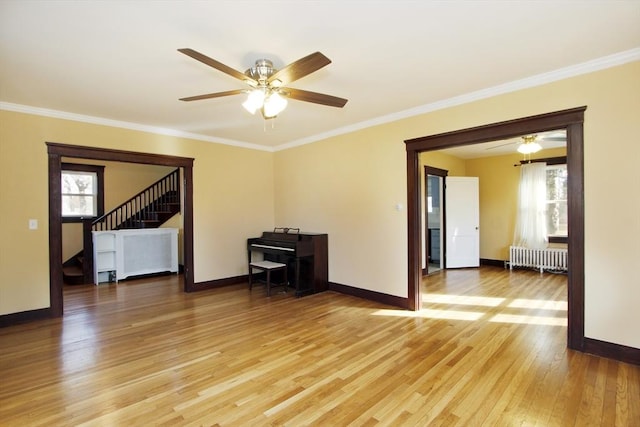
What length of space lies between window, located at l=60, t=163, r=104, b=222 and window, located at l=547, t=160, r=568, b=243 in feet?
32.8

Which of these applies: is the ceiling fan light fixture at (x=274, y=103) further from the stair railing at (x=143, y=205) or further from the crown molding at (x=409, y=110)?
the stair railing at (x=143, y=205)

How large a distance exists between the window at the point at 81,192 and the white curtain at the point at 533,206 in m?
9.49

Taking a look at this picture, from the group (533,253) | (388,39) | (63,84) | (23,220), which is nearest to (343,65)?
(388,39)

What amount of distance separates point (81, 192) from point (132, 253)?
2.48 meters

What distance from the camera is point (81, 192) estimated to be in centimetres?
715

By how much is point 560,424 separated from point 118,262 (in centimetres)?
663

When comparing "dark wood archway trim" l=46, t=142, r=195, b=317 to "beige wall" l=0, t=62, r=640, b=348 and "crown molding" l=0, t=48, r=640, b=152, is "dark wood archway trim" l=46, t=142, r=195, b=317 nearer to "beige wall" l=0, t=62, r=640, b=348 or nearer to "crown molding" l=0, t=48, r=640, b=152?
"beige wall" l=0, t=62, r=640, b=348

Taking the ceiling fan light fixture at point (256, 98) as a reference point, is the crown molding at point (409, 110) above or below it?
above

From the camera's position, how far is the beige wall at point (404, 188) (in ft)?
8.50

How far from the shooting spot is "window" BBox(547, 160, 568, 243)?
639 cm

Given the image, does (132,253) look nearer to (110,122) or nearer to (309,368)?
(110,122)

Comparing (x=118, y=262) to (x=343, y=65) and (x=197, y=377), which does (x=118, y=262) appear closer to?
(x=197, y=377)

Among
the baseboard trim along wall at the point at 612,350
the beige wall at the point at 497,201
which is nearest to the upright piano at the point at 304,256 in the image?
the baseboard trim along wall at the point at 612,350

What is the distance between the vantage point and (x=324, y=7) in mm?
1932
